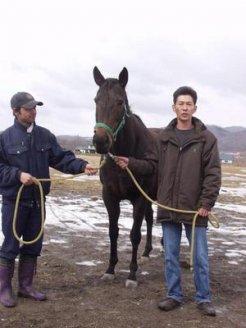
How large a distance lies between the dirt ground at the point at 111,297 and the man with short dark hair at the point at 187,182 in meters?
0.23

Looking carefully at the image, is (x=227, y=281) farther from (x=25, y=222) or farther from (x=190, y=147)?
(x=25, y=222)

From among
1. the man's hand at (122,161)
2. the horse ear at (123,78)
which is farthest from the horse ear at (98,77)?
the man's hand at (122,161)

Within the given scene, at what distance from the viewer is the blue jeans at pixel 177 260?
448 cm

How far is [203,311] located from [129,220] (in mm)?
5071

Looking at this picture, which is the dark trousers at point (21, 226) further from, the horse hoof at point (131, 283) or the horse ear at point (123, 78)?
the horse ear at point (123, 78)

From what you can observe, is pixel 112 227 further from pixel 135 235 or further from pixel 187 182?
pixel 187 182

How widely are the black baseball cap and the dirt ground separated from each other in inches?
81.0

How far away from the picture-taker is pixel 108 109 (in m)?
4.80

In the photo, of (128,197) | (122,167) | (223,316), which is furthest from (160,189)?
(223,316)

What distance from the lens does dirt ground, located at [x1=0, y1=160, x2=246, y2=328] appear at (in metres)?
4.21

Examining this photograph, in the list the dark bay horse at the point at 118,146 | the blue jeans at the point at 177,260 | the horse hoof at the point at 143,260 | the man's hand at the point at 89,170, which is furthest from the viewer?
the horse hoof at the point at 143,260

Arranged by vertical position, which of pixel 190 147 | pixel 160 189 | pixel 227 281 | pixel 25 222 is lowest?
pixel 227 281

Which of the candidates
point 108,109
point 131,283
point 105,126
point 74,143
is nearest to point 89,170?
point 105,126

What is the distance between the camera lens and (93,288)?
17.1ft
